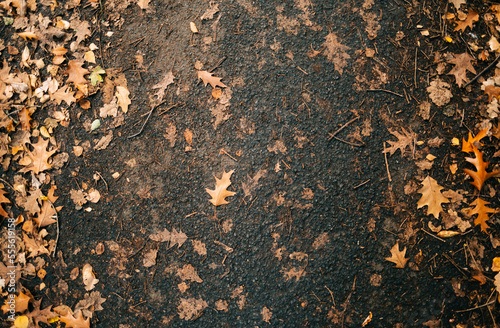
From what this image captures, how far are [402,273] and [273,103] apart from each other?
1.79 meters

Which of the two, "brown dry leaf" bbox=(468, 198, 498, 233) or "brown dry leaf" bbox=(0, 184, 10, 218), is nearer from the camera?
"brown dry leaf" bbox=(468, 198, 498, 233)

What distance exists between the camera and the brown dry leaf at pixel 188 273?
86.1 inches

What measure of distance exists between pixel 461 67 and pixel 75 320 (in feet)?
13.4

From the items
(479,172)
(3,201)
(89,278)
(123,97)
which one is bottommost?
(89,278)

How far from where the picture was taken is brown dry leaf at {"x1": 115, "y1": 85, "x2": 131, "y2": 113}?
239cm

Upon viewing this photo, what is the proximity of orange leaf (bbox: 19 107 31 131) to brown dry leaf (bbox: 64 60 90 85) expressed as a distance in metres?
0.50

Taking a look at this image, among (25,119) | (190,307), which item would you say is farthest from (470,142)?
(25,119)

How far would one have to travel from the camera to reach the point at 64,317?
2234 millimetres

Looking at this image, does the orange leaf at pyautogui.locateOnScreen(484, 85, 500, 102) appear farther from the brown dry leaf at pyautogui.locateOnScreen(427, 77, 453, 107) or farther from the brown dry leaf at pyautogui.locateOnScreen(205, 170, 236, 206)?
the brown dry leaf at pyautogui.locateOnScreen(205, 170, 236, 206)

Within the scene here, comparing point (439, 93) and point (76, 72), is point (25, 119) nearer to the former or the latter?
point (76, 72)

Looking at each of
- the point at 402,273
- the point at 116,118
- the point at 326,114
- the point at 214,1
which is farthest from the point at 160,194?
the point at 402,273

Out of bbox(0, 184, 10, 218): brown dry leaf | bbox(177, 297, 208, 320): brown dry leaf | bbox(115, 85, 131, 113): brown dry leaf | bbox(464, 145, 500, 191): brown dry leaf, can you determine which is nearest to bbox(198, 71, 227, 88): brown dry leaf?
bbox(115, 85, 131, 113): brown dry leaf

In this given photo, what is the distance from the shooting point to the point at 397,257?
213 cm

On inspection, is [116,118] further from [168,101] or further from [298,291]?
[298,291]
